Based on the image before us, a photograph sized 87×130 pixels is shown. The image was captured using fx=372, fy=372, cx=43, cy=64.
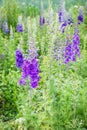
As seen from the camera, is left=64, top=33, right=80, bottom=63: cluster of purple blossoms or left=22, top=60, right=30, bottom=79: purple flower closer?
left=22, top=60, right=30, bottom=79: purple flower

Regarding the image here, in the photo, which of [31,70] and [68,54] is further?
[68,54]

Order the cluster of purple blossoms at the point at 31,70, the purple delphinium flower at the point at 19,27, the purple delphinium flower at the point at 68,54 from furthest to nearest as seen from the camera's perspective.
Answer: the purple delphinium flower at the point at 19,27, the purple delphinium flower at the point at 68,54, the cluster of purple blossoms at the point at 31,70

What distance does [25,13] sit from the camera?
7.69 meters

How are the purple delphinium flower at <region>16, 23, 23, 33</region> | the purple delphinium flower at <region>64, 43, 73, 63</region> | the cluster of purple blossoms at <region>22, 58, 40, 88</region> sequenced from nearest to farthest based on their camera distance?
the cluster of purple blossoms at <region>22, 58, 40, 88</region>
the purple delphinium flower at <region>64, 43, 73, 63</region>
the purple delphinium flower at <region>16, 23, 23, 33</region>

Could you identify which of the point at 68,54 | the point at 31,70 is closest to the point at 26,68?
the point at 31,70

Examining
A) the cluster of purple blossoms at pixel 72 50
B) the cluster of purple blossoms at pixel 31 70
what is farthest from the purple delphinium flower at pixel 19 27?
the cluster of purple blossoms at pixel 31 70

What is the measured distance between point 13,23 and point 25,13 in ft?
1.30

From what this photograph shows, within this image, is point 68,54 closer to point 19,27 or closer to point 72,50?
point 72,50

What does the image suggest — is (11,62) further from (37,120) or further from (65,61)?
(37,120)

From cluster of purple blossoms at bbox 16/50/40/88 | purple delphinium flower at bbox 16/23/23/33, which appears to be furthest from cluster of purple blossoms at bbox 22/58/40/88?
purple delphinium flower at bbox 16/23/23/33

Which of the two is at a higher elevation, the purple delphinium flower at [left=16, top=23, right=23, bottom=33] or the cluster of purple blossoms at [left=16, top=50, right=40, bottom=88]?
the purple delphinium flower at [left=16, top=23, right=23, bottom=33]

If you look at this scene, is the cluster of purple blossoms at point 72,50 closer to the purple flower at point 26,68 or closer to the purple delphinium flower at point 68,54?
the purple delphinium flower at point 68,54

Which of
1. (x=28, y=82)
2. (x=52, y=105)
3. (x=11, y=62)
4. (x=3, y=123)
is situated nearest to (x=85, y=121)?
(x=52, y=105)

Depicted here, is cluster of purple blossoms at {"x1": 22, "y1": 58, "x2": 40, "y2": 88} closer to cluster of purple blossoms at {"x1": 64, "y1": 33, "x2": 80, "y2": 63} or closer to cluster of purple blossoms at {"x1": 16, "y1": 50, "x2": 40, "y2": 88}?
cluster of purple blossoms at {"x1": 16, "y1": 50, "x2": 40, "y2": 88}
